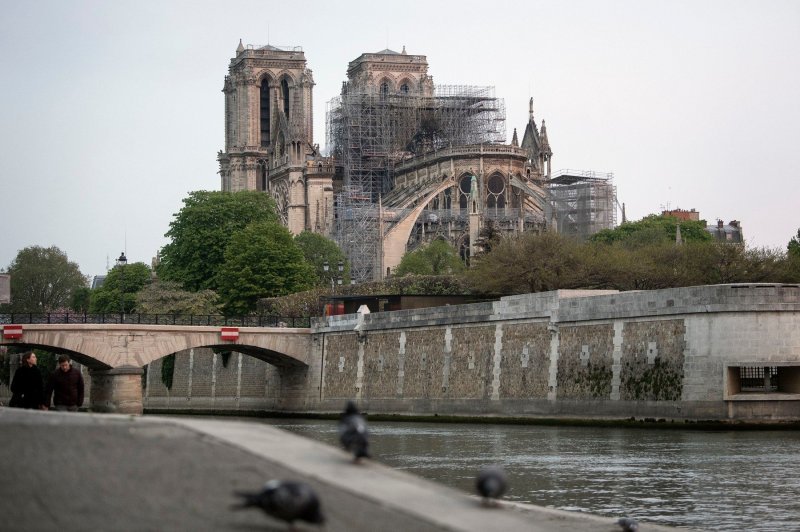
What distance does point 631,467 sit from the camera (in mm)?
29547

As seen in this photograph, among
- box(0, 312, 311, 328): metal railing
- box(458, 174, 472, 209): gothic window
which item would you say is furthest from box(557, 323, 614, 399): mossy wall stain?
box(458, 174, 472, 209): gothic window

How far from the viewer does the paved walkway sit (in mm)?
10719

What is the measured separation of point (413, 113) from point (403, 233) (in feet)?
68.4

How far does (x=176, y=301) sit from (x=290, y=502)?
232ft

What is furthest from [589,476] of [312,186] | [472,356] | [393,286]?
[312,186]

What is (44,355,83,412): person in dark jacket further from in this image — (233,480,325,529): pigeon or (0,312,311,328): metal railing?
(0,312,311,328): metal railing

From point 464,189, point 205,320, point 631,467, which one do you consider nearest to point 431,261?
point 464,189

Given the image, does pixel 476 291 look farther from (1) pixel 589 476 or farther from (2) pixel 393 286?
(1) pixel 589 476

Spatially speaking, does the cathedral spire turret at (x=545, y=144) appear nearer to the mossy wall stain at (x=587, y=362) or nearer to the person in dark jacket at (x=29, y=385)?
the mossy wall stain at (x=587, y=362)

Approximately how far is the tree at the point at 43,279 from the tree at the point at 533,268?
75294 millimetres

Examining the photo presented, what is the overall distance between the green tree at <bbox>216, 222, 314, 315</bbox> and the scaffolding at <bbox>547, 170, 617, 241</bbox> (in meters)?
26.7

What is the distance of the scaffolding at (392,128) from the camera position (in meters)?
127

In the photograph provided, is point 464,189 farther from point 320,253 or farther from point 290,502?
point 290,502

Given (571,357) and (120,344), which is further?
(120,344)
